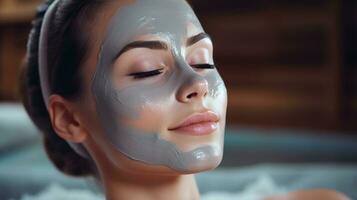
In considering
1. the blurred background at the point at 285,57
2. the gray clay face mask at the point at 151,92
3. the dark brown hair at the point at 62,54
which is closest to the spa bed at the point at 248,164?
the dark brown hair at the point at 62,54

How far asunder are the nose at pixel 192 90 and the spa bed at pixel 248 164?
0.45 meters

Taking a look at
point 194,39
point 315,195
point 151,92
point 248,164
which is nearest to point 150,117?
point 151,92

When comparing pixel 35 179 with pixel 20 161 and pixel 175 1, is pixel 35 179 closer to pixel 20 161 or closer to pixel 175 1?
pixel 20 161

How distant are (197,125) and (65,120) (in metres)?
0.23

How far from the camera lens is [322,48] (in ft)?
8.82

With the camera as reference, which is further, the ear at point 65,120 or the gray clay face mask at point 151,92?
the ear at point 65,120

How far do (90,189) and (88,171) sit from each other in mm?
313

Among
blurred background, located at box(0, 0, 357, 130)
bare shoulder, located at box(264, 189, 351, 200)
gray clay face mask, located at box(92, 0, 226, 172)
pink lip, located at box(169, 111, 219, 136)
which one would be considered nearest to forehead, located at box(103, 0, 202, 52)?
gray clay face mask, located at box(92, 0, 226, 172)

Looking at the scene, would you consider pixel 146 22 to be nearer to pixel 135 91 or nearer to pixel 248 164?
pixel 135 91

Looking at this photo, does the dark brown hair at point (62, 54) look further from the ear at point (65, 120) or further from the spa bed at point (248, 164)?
the spa bed at point (248, 164)

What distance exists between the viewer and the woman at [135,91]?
654 mm

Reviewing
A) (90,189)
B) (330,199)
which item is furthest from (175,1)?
(90,189)

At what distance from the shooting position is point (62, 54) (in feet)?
2.44

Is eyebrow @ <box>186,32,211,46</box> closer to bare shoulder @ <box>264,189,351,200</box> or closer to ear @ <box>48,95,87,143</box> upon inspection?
ear @ <box>48,95,87,143</box>
